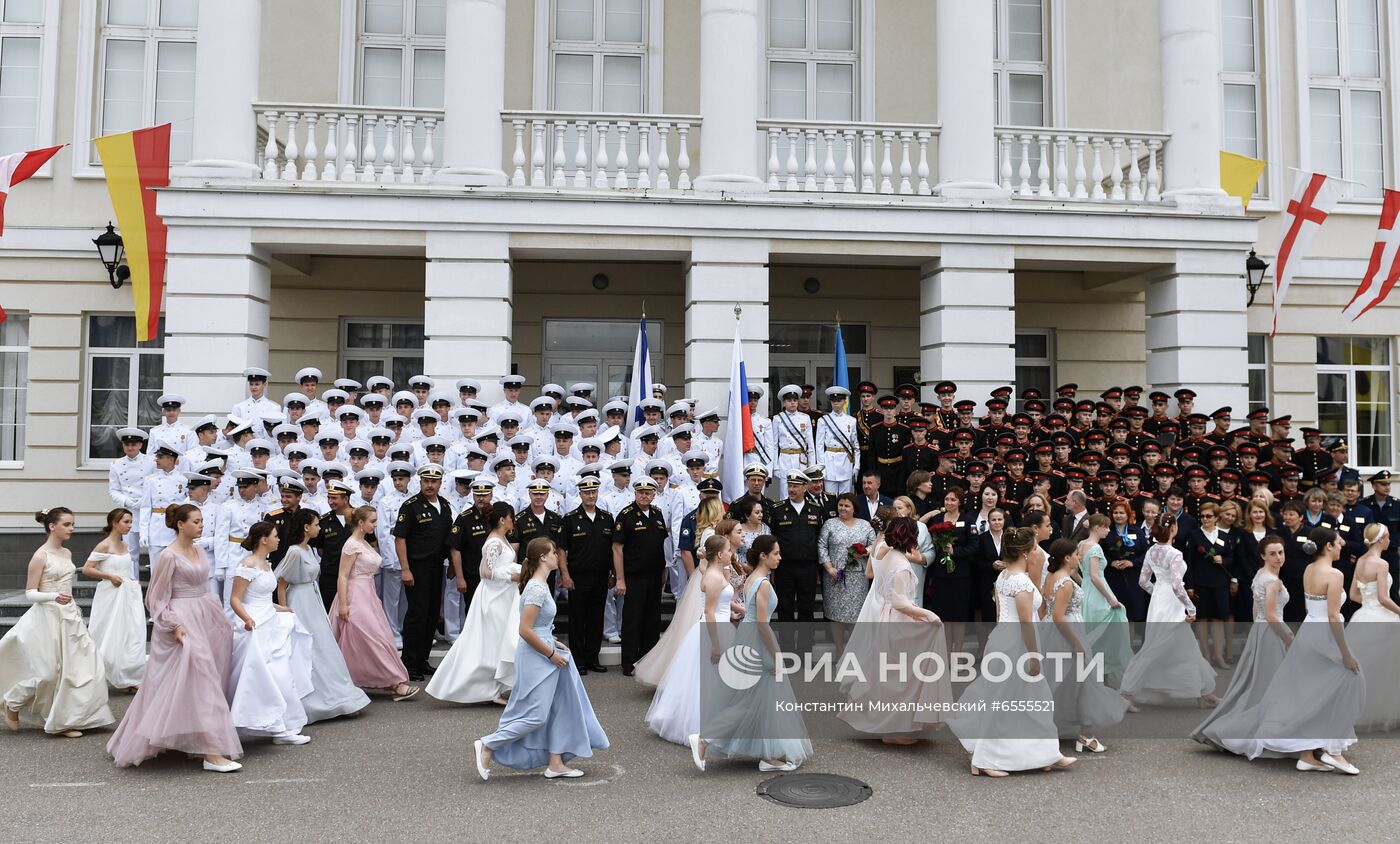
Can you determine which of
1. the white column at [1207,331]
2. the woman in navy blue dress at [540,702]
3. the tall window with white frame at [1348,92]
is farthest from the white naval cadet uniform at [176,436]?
the tall window with white frame at [1348,92]

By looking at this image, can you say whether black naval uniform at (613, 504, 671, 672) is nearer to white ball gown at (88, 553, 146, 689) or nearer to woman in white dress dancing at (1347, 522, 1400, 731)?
white ball gown at (88, 553, 146, 689)

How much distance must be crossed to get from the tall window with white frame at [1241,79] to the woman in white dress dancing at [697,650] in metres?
14.7

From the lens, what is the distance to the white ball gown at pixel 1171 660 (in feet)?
28.8

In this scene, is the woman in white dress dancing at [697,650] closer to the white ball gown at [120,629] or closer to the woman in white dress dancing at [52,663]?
Answer: the woman in white dress dancing at [52,663]

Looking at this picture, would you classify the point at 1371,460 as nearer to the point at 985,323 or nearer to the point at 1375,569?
the point at 985,323

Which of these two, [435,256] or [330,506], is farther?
[435,256]

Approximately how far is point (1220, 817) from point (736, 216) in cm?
938

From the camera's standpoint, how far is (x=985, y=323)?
45.4 ft

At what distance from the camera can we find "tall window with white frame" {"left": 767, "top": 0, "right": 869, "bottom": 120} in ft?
55.0

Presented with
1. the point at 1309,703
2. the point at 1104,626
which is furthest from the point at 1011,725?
the point at 1104,626

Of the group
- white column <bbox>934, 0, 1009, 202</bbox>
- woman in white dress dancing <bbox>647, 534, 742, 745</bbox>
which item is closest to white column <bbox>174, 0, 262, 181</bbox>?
white column <bbox>934, 0, 1009, 202</bbox>

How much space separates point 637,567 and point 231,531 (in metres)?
4.02

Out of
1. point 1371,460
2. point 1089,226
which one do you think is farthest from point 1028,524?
point 1371,460

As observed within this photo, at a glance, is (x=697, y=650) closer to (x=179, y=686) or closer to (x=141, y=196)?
(x=179, y=686)
